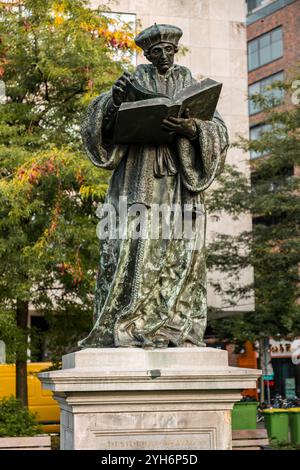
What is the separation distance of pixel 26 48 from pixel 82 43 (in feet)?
4.46

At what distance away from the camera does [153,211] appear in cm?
690

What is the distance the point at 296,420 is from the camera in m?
16.3

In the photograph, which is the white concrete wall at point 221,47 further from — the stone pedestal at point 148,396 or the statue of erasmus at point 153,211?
the stone pedestal at point 148,396

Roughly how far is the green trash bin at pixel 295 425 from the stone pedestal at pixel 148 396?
406 inches

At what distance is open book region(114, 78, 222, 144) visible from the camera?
6.48 metres

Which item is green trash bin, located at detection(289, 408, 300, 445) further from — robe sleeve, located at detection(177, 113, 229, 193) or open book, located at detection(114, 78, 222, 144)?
open book, located at detection(114, 78, 222, 144)

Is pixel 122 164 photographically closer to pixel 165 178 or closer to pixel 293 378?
pixel 165 178

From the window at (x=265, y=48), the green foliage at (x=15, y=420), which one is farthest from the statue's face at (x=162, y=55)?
the window at (x=265, y=48)

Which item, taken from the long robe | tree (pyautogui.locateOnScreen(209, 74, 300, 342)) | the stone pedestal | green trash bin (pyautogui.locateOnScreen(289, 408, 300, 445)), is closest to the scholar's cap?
the long robe

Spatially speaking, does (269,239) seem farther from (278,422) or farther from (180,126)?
(180,126)

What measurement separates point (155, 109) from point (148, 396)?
223 centimetres

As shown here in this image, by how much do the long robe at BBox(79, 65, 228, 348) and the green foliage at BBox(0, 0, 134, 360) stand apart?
808 centimetres

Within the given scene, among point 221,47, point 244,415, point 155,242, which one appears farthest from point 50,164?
point 221,47

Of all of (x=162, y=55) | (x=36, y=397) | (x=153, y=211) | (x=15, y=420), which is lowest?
(x=15, y=420)
